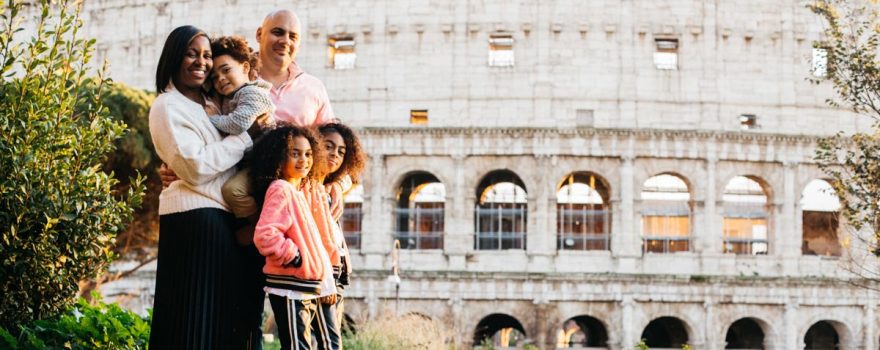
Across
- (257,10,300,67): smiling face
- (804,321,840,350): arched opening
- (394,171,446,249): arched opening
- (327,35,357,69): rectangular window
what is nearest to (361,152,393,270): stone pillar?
(394,171,446,249): arched opening

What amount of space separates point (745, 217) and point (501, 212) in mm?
8887

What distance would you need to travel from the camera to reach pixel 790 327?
33750 mm

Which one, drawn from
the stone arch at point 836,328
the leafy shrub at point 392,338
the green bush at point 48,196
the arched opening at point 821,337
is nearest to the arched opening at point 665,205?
the arched opening at point 821,337

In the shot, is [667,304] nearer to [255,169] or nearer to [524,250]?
[524,250]

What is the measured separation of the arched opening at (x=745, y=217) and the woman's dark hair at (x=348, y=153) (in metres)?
30.3

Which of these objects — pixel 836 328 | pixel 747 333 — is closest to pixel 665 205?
pixel 747 333

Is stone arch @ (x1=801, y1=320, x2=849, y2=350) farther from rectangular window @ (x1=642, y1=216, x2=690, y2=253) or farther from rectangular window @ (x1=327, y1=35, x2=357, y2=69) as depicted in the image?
rectangular window @ (x1=327, y1=35, x2=357, y2=69)

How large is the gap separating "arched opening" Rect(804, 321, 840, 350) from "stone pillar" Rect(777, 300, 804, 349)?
3401 millimetres

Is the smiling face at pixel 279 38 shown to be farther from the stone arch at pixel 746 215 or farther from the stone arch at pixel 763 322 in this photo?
the stone arch at pixel 746 215

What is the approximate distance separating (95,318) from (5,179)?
1356 millimetres

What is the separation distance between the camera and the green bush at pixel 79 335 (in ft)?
25.0

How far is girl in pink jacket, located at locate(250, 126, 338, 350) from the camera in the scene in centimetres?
621

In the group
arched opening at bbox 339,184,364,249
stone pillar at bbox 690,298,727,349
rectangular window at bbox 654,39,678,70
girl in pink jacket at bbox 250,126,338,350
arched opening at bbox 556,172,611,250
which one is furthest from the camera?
rectangular window at bbox 654,39,678,70

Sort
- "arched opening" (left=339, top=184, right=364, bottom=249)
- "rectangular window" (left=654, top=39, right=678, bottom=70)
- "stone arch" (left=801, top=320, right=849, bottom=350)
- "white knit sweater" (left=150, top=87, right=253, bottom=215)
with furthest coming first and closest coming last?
"stone arch" (left=801, top=320, right=849, bottom=350), "rectangular window" (left=654, top=39, right=678, bottom=70), "arched opening" (left=339, top=184, right=364, bottom=249), "white knit sweater" (left=150, top=87, right=253, bottom=215)
